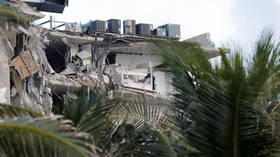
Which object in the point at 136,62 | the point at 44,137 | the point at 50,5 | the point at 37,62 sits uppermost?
the point at 50,5

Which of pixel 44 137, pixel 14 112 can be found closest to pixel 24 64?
pixel 14 112

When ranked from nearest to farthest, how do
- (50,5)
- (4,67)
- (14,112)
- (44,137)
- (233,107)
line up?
1. (44,137)
2. (14,112)
3. (233,107)
4. (4,67)
5. (50,5)

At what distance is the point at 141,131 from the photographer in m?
11.8

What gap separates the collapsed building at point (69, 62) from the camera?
2677cm

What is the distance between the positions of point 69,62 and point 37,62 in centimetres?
948

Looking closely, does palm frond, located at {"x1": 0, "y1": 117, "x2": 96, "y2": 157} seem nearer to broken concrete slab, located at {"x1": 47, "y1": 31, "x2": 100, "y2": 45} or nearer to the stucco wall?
broken concrete slab, located at {"x1": 47, "y1": 31, "x2": 100, "y2": 45}

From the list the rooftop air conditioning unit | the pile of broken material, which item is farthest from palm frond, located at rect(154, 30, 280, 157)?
the rooftop air conditioning unit

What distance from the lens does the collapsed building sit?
26.8m

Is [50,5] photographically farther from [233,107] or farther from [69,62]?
[233,107]

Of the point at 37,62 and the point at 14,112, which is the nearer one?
the point at 14,112

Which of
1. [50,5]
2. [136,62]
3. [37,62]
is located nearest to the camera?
[37,62]

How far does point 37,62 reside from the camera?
28938 mm

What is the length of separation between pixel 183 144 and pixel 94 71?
26637mm

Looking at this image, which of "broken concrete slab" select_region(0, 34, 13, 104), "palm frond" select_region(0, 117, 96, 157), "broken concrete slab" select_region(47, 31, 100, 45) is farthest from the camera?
"broken concrete slab" select_region(47, 31, 100, 45)
